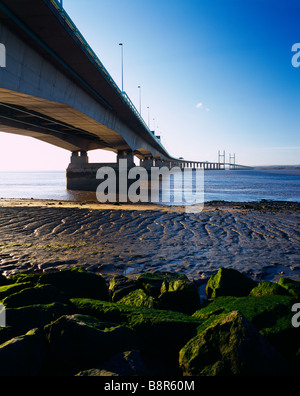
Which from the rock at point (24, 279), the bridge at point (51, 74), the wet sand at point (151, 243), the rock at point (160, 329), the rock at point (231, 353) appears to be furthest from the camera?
the bridge at point (51, 74)

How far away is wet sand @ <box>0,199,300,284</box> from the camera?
608 centimetres

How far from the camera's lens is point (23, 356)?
8.45ft

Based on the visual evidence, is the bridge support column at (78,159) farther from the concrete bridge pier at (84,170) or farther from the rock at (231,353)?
the rock at (231,353)

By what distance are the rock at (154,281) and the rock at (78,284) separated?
0.61m

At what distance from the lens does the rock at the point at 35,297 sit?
3.60 metres

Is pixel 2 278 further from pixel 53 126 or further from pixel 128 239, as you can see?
pixel 53 126

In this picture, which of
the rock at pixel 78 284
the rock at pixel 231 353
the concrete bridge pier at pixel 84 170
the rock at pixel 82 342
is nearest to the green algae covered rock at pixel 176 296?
the rock at pixel 78 284

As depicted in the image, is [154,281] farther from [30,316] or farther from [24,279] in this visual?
[24,279]

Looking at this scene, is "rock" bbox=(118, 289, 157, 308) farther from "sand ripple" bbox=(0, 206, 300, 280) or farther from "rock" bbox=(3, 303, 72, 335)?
"sand ripple" bbox=(0, 206, 300, 280)

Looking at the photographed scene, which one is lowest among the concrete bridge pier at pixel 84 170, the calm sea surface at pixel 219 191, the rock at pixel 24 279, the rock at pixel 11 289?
the rock at pixel 24 279

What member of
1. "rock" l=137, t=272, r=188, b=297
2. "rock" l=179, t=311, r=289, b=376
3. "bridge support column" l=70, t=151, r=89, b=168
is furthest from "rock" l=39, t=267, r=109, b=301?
"bridge support column" l=70, t=151, r=89, b=168
